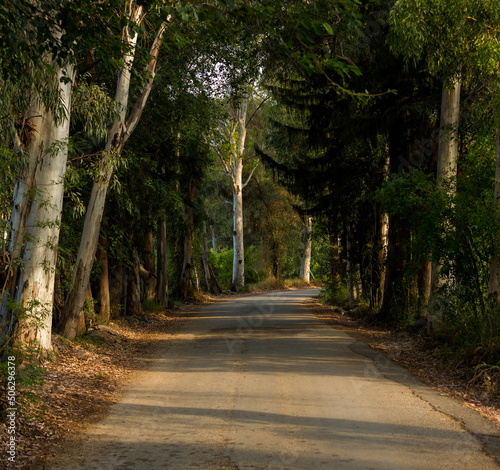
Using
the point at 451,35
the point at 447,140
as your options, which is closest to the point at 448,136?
the point at 447,140

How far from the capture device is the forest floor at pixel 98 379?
229 inches

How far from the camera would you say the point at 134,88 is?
13.9m

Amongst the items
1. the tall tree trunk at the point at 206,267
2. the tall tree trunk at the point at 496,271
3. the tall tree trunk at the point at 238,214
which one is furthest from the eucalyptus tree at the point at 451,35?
the tall tree trunk at the point at 238,214

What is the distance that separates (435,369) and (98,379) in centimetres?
563

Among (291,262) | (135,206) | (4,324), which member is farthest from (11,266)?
(291,262)

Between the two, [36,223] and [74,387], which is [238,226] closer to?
[36,223]

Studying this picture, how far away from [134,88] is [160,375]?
7674mm

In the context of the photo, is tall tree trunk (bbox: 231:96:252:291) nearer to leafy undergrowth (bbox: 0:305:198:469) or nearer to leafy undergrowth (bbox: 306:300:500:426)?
leafy undergrowth (bbox: 306:300:500:426)

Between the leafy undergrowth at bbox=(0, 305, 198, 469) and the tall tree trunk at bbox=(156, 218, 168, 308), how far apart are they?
672cm

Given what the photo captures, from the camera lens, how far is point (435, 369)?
31.7ft

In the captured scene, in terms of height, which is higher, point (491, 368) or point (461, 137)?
point (461, 137)

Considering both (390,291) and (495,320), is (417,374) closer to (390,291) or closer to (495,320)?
(495,320)

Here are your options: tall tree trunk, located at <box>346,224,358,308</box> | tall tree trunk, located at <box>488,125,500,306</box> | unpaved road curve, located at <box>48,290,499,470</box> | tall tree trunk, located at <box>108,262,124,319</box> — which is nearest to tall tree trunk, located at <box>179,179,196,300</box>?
tall tree trunk, located at <box>346,224,358,308</box>

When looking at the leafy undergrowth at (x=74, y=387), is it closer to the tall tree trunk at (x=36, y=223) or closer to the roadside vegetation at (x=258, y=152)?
the roadside vegetation at (x=258, y=152)
